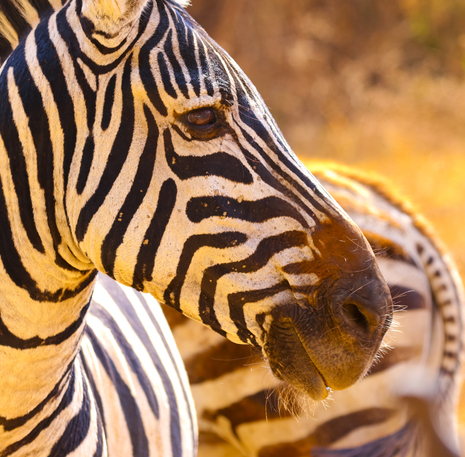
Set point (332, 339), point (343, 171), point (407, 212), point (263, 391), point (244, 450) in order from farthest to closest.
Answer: point (343, 171) → point (407, 212) → point (244, 450) → point (263, 391) → point (332, 339)

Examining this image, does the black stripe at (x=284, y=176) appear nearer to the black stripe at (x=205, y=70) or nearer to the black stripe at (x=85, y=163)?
the black stripe at (x=205, y=70)

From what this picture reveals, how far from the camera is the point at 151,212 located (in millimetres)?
1473

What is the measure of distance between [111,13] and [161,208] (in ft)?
1.85

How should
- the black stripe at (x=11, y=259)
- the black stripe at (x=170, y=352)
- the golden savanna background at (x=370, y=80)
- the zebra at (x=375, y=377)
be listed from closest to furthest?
the black stripe at (x=11, y=259) < the black stripe at (x=170, y=352) < the zebra at (x=375, y=377) < the golden savanna background at (x=370, y=80)

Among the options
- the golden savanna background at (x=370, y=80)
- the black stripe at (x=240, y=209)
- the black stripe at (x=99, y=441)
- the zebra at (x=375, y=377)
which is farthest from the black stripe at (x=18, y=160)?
the golden savanna background at (x=370, y=80)

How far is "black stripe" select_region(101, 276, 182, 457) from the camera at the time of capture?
2.35m

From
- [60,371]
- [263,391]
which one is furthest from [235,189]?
[263,391]

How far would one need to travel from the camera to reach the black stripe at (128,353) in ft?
7.51

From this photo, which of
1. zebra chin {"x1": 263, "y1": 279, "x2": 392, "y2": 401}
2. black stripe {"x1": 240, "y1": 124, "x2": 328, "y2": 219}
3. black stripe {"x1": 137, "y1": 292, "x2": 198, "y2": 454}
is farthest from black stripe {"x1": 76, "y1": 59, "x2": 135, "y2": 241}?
black stripe {"x1": 137, "y1": 292, "x2": 198, "y2": 454}

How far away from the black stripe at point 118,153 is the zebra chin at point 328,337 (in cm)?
60

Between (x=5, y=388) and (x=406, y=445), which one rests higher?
(x=5, y=388)

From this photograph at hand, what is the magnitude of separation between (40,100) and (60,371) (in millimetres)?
837

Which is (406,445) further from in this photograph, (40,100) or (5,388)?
(40,100)

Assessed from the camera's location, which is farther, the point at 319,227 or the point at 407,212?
the point at 407,212
